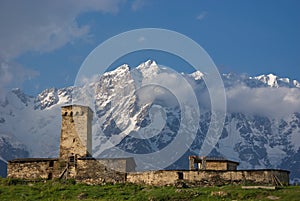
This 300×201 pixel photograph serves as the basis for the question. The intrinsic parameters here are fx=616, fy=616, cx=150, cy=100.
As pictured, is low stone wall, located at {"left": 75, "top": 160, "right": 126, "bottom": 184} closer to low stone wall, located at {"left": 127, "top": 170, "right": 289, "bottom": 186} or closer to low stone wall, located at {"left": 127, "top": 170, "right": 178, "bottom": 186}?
low stone wall, located at {"left": 127, "top": 170, "right": 178, "bottom": 186}

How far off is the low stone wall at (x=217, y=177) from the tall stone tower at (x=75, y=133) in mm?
10656

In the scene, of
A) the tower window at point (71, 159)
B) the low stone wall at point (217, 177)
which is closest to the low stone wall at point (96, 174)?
the tower window at point (71, 159)

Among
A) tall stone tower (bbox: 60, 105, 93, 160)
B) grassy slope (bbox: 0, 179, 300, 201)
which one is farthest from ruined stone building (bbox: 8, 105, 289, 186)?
grassy slope (bbox: 0, 179, 300, 201)

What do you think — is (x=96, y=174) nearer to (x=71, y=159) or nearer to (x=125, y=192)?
(x=71, y=159)

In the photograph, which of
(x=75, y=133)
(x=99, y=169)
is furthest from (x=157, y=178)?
(x=75, y=133)

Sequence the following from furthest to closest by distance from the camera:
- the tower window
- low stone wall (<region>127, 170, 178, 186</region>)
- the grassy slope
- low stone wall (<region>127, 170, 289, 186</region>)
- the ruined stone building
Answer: the tower window, low stone wall (<region>127, 170, 178, 186</region>), the ruined stone building, low stone wall (<region>127, 170, 289, 186</region>), the grassy slope

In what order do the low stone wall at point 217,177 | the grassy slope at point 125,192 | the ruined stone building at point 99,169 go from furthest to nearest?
the ruined stone building at point 99,169
the low stone wall at point 217,177
the grassy slope at point 125,192

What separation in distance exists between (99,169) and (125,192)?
322 inches

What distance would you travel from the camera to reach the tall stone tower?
69.1 m

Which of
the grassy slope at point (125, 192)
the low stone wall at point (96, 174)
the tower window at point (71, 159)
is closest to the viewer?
the grassy slope at point (125, 192)

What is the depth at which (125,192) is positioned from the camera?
5834cm

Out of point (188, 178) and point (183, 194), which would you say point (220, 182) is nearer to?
point (188, 178)

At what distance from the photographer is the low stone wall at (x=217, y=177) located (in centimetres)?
6041

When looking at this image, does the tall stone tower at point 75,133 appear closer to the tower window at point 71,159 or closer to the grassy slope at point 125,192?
the tower window at point 71,159
